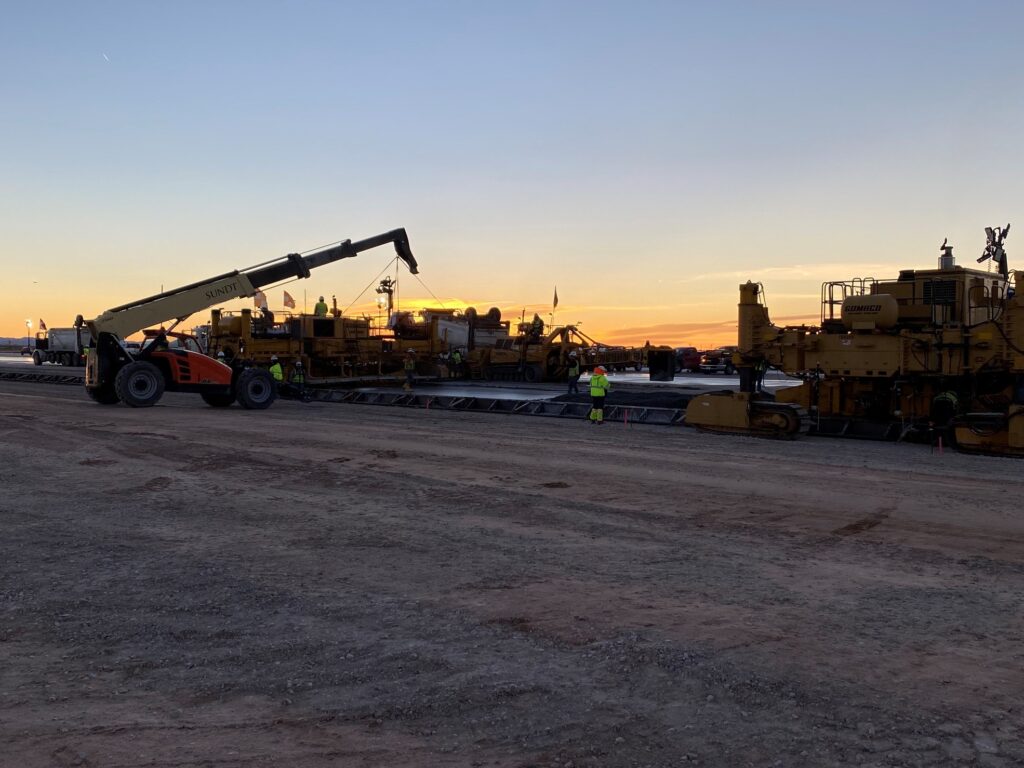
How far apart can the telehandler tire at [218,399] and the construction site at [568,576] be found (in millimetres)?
5031

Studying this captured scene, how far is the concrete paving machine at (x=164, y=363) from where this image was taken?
2302cm

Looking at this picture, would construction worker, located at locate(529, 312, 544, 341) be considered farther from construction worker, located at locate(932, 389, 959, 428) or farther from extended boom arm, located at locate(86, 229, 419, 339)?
construction worker, located at locate(932, 389, 959, 428)

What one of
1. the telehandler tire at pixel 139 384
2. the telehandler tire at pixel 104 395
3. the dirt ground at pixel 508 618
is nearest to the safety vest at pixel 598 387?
the dirt ground at pixel 508 618

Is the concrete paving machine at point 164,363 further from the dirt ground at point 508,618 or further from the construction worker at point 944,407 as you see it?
the construction worker at point 944,407

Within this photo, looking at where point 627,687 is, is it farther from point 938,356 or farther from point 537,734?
point 938,356

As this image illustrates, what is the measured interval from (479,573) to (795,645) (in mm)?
2714

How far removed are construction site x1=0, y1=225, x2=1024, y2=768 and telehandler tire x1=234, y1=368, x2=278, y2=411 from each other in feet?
15.3

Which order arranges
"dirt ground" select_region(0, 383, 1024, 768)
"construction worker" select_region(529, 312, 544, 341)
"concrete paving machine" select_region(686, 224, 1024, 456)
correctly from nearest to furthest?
"dirt ground" select_region(0, 383, 1024, 768) < "concrete paving machine" select_region(686, 224, 1024, 456) < "construction worker" select_region(529, 312, 544, 341)

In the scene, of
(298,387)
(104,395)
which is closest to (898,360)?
(298,387)

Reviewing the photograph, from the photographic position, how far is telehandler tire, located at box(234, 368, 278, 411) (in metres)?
23.8

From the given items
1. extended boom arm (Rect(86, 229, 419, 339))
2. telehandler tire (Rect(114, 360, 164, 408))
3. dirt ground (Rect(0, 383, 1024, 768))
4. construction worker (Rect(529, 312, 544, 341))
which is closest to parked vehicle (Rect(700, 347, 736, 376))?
construction worker (Rect(529, 312, 544, 341))

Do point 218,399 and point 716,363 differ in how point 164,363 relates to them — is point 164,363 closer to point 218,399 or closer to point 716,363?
point 218,399

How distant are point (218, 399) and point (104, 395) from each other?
3008mm

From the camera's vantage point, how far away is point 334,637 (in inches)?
221
